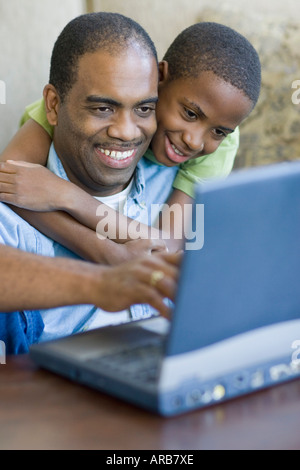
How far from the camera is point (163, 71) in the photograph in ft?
4.99

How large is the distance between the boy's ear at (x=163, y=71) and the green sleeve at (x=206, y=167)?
0.76 feet

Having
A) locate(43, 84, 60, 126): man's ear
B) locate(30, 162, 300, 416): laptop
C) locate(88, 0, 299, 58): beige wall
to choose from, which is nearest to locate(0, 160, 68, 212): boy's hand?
locate(43, 84, 60, 126): man's ear

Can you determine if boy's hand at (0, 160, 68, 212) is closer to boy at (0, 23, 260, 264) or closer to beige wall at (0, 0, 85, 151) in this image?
boy at (0, 23, 260, 264)

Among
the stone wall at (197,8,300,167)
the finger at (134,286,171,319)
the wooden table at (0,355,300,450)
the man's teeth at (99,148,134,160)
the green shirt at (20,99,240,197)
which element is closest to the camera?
the wooden table at (0,355,300,450)

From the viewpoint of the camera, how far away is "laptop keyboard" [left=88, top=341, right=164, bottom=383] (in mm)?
769

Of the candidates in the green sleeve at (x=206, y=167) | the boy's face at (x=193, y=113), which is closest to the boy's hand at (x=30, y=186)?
the boy's face at (x=193, y=113)

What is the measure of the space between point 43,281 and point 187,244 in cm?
30

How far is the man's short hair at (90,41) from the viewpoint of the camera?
1.35 m

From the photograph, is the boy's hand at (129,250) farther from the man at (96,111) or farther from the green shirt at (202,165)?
the green shirt at (202,165)

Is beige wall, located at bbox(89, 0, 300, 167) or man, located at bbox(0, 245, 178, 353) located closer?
man, located at bbox(0, 245, 178, 353)

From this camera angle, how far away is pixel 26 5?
1.90 meters

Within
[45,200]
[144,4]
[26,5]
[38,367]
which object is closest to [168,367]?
[38,367]

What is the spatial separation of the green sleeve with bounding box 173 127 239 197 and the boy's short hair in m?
0.22
